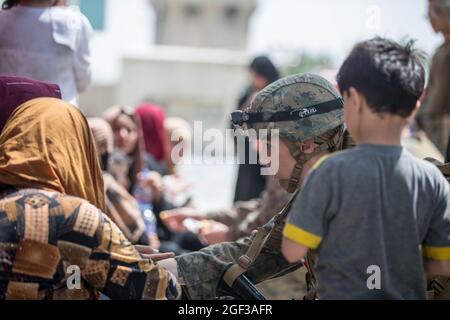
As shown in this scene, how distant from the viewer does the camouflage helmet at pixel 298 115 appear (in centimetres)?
334

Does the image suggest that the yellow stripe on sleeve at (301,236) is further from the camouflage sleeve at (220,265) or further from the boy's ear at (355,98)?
the camouflage sleeve at (220,265)

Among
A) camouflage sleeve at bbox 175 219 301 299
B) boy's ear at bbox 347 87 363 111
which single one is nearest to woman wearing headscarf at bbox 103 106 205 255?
camouflage sleeve at bbox 175 219 301 299

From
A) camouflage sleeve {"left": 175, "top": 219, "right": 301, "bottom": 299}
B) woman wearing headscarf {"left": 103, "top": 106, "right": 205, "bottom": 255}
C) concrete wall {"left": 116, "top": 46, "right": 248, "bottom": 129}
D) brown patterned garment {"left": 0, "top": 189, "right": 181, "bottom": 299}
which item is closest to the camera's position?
brown patterned garment {"left": 0, "top": 189, "right": 181, "bottom": 299}

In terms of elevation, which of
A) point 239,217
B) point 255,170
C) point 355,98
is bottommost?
point 255,170

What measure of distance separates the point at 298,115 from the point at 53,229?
3.43 ft

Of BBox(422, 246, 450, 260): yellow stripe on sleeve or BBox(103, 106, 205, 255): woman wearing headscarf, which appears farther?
BBox(103, 106, 205, 255): woman wearing headscarf

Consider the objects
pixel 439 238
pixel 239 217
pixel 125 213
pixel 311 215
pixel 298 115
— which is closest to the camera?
pixel 311 215

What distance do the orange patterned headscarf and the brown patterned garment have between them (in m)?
0.06

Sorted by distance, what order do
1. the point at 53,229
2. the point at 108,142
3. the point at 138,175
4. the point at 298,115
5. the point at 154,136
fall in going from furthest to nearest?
the point at 154,136
the point at 138,175
the point at 108,142
the point at 298,115
the point at 53,229

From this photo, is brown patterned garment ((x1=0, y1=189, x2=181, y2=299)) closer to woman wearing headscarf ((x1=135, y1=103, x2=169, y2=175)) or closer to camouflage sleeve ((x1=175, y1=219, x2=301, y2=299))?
camouflage sleeve ((x1=175, y1=219, x2=301, y2=299))

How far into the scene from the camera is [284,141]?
335cm

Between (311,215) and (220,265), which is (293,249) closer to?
(311,215)

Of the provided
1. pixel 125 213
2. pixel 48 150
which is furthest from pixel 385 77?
pixel 125 213

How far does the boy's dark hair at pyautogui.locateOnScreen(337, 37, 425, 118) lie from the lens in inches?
103
